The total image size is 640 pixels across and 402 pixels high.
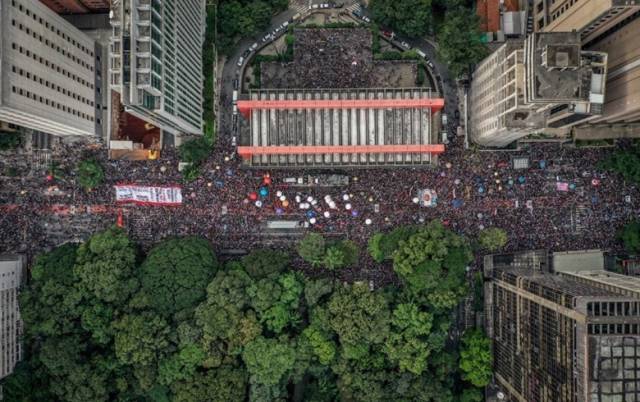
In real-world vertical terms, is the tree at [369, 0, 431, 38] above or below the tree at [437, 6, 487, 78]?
above

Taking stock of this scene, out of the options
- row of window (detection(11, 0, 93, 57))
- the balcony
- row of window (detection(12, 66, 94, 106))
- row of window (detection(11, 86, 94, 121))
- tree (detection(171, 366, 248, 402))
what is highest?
row of window (detection(11, 0, 93, 57))

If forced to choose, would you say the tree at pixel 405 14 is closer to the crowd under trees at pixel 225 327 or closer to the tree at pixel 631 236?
the crowd under trees at pixel 225 327

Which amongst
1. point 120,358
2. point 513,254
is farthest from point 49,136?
point 513,254

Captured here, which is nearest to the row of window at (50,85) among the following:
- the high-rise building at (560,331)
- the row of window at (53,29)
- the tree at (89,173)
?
the row of window at (53,29)

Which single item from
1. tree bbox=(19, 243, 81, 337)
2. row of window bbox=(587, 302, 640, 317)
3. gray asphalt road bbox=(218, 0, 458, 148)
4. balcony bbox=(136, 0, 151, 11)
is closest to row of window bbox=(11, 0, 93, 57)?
balcony bbox=(136, 0, 151, 11)

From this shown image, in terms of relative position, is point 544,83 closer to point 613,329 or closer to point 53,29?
point 613,329

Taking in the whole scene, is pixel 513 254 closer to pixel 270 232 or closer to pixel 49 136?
pixel 270 232

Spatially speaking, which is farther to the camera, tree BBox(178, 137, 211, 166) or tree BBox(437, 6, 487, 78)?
tree BBox(178, 137, 211, 166)

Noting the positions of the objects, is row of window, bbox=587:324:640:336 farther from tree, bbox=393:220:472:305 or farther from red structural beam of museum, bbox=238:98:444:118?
red structural beam of museum, bbox=238:98:444:118
